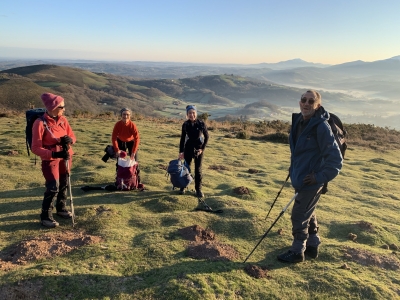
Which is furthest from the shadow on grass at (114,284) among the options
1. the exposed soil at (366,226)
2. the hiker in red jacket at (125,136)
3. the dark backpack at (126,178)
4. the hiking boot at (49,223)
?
the hiker in red jacket at (125,136)

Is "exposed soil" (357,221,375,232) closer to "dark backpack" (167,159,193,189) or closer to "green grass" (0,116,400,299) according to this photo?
"green grass" (0,116,400,299)

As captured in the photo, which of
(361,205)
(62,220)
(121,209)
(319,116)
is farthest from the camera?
(361,205)

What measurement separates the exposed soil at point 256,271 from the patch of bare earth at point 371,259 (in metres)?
1.88

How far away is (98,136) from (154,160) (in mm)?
6702

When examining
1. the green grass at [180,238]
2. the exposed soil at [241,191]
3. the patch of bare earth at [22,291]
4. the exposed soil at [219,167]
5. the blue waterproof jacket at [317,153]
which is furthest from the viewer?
the exposed soil at [219,167]

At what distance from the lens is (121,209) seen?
7535 mm

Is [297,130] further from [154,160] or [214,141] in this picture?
[214,141]

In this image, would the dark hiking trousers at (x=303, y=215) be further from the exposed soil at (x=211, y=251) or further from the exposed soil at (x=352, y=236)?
the exposed soil at (x=352, y=236)

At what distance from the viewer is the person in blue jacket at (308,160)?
4.62 m

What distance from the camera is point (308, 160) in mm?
4906

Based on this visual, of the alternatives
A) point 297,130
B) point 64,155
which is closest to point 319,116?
point 297,130

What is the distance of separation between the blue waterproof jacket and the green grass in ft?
5.57

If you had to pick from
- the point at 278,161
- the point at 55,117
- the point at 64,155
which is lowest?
the point at 278,161

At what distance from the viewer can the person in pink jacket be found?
19.3ft
